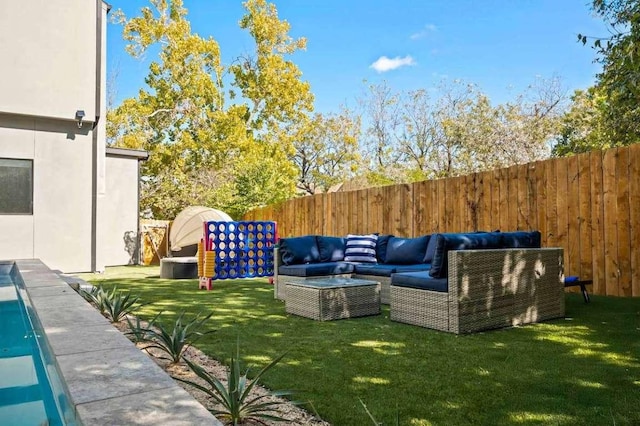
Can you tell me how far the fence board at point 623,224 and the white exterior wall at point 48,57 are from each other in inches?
390

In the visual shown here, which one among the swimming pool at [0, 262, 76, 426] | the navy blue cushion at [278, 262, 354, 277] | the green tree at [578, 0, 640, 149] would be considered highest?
the green tree at [578, 0, 640, 149]

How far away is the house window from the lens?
31.9ft

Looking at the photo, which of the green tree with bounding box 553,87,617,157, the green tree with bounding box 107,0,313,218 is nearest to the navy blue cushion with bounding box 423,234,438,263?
the green tree with bounding box 553,87,617,157

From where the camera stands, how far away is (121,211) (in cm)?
1321

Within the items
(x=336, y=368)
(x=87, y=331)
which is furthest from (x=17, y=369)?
(x=336, y=368)

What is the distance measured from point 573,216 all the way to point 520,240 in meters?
1.95

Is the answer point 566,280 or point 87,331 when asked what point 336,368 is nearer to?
point 87,331

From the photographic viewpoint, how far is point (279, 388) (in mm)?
2801

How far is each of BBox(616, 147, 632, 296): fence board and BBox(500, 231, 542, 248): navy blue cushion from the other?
155cm

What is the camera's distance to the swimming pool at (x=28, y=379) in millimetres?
2377

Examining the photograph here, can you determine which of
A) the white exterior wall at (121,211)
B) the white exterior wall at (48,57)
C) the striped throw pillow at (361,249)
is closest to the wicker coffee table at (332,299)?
the striped throw pillow at (361,249)

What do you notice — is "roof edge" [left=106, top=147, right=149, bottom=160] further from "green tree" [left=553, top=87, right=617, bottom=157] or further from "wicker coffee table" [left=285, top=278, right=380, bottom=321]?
"green tree" [left=553, top=87, right=617, bottom=157]

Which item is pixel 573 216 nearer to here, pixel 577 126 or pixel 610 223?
pixel 610 223

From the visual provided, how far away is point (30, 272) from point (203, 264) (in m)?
2.56
